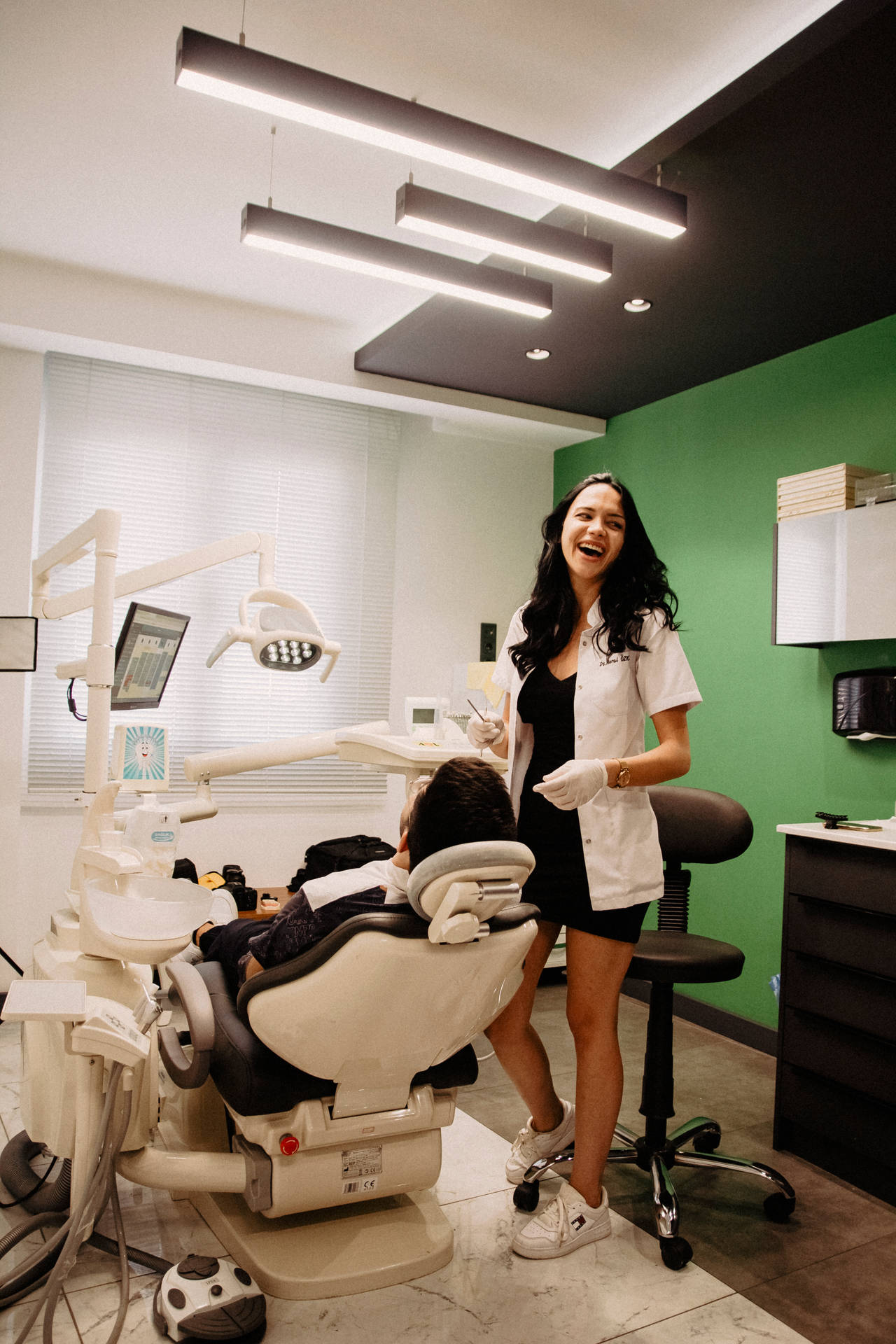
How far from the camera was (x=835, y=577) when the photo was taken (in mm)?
3008

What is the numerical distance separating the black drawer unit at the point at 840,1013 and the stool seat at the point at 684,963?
0.39 m

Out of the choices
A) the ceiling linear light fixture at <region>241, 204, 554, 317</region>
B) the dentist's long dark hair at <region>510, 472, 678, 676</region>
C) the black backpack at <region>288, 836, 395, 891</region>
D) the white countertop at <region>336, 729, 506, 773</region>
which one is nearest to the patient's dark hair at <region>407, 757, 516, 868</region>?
the white countertop at <region>336, 729, 506, 773</region>

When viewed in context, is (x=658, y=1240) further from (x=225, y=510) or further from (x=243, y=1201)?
(x=225, y=510)

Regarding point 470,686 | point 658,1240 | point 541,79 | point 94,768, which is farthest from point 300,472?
point 658,1240

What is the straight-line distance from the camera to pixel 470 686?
4375mm

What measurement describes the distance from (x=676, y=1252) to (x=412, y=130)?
2454 mm

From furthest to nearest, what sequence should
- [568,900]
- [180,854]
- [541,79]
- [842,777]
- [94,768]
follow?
[180,854] → [842,777] → [541,79] → [94,768] → [568,900]

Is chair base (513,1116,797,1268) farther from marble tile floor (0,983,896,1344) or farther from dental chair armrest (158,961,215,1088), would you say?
dental chair armrest (158,961,215,1088)

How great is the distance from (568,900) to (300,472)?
2849 millimetres

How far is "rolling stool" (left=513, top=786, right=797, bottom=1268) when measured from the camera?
2092 millimetres

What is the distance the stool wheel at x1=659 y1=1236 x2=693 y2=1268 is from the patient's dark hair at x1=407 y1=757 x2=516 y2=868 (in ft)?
3.30

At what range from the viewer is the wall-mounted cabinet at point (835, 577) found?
286cm

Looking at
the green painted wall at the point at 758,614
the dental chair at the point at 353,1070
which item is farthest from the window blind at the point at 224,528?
the dental chair at the point at 353,1070

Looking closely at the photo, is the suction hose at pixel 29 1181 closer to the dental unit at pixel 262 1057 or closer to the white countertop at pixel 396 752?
the dental unit at pixel 262 1057
